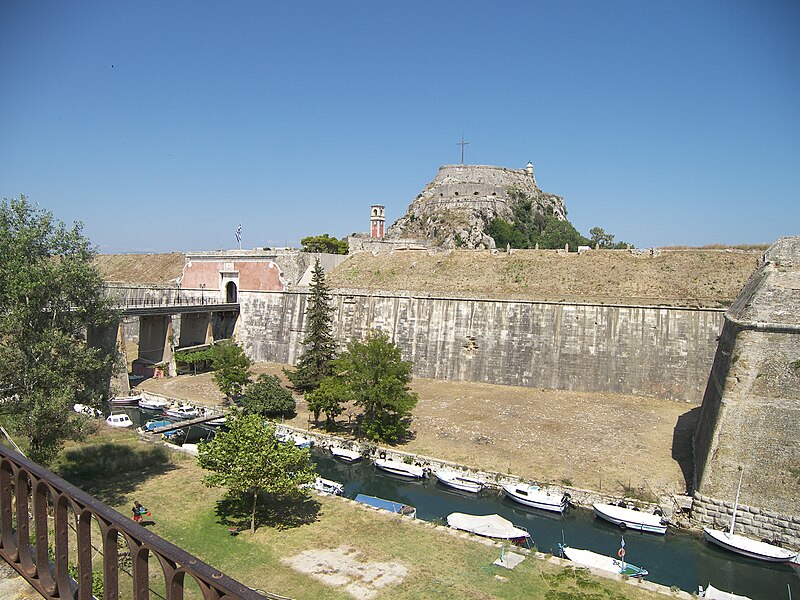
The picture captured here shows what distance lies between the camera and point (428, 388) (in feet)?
108

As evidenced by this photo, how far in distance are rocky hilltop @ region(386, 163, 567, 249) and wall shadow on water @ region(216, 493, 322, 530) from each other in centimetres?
3954

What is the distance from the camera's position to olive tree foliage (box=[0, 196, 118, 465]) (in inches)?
547

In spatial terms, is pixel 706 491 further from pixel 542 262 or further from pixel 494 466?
pixel 542 262

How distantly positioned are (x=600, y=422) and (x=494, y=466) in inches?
287

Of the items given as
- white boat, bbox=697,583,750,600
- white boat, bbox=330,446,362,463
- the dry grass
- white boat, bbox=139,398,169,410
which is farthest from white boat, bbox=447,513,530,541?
white boat, bbox=139,398,169,410

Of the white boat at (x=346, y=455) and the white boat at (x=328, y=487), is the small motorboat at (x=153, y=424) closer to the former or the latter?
the white boat at (x=346, y=455)

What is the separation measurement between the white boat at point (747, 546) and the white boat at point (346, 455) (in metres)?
12.7

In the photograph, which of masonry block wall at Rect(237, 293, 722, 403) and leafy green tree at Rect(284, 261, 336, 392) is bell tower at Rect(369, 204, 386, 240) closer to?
masonry block wall at Rect(237, 293, 722, 403)

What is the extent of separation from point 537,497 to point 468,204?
46.0 meters

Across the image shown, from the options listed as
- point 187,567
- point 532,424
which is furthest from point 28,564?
point 532,424

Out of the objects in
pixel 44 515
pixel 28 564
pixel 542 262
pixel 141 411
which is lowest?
pixel 141 411

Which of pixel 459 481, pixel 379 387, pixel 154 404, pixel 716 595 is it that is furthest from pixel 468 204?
pixel 716 595

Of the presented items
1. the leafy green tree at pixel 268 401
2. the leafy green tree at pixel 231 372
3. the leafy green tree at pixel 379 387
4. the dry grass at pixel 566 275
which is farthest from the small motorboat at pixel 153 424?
the dry grass at pixel 566 275

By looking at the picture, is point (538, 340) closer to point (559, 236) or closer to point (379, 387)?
point (379, 387)
